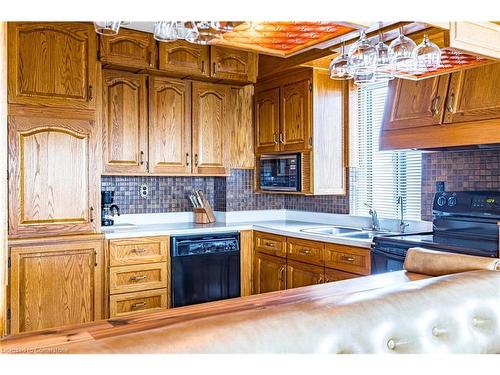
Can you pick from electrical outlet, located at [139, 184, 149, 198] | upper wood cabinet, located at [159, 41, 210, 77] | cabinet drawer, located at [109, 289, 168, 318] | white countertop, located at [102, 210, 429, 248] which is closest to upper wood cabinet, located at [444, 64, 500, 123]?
white countertop, located at [102, 210, 429, 248]

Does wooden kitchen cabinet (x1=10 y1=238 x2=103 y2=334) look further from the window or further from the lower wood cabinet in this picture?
the window

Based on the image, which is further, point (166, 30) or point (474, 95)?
point (474, 95)

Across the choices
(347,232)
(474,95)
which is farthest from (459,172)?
(347,232)

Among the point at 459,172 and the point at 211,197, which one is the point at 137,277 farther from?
the point at 459,172

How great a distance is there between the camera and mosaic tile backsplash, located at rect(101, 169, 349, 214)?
14.3ft

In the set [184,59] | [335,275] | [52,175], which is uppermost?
[184,59]

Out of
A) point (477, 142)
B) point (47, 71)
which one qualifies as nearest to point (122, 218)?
point (47, 71)

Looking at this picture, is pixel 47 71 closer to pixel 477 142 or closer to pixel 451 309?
pixel 477 142

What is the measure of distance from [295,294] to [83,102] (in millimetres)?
2510

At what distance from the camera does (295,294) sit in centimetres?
164

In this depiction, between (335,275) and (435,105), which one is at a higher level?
(435,105)

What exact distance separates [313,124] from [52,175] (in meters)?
2.03

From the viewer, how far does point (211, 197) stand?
480 centimetres
